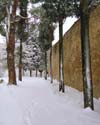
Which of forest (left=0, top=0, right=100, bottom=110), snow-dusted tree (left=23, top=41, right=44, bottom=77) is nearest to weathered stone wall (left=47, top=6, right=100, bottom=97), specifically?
forest (left=0, top=0, right=100, bottom=110)

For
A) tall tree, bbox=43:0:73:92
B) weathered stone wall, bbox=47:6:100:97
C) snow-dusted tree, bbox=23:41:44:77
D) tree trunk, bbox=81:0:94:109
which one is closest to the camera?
tree trunk, bbox=81:0:94:109

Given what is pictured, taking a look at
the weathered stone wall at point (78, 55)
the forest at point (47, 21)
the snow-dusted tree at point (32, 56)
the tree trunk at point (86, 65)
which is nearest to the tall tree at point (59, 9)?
the forest at point (47, 21)

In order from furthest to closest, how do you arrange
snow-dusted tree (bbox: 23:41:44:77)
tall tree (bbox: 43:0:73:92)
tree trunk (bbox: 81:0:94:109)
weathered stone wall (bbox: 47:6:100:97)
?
1. snow-dusted tree (bbox: 23:41:44:77)
2. tall tree (bbox: 43:0:73:92)
3. weathered stone wall (bbox: 47:6:100:97)
4. tree trunk (bbox: 81:0:94:109)

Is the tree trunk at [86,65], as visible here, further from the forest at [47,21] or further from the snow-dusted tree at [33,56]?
the snow-dusted tree at [33,56]

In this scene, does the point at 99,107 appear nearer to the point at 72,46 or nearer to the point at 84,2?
the point at 84,2

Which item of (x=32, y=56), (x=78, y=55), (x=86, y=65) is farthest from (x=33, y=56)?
(x=86, y=65)

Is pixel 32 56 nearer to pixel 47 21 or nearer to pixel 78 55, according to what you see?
pixel 47 21

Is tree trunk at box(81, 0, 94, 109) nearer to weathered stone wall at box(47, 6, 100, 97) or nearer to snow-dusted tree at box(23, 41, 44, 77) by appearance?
weathered stone wall at box(47, 6, 100, 97)

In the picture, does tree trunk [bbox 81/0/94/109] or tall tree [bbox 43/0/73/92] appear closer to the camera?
tree trunk [bbox 81/0/94/109]

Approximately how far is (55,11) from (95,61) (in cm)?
388

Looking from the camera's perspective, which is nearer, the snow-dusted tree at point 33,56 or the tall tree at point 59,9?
the tall tree at point 59,9

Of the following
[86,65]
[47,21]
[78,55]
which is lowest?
[86,65]

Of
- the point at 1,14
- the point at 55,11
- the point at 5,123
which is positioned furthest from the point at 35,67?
the point at 5,123

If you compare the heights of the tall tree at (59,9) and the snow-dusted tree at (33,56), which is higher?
the tall tree at (59,9)
